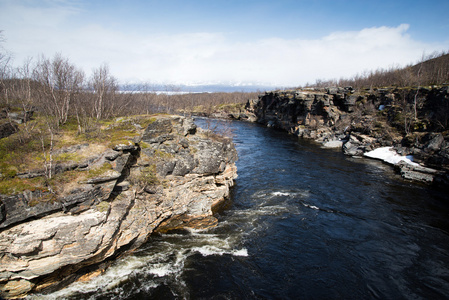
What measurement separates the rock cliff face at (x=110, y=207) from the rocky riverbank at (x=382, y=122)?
29.6 metres

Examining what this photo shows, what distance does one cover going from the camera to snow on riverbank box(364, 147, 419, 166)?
37.3 m

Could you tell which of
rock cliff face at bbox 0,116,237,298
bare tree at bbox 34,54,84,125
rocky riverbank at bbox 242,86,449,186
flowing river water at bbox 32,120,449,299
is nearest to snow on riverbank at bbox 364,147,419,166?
rocky riverbank at bbox 242,86,449,186

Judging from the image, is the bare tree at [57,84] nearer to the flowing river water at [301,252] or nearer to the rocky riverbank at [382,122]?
the flowing river water at [301,252]

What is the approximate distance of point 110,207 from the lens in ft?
47.6

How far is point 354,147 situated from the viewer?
46344mm

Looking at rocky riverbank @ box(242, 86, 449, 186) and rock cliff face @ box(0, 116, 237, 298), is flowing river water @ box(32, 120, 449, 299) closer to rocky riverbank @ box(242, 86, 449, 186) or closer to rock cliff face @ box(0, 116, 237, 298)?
rock cliff face @ box(0, 116, 237, 298)

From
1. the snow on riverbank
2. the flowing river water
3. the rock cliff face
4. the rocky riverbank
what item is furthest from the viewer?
the snow on riverbank

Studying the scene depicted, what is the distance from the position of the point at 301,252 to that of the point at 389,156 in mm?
33561

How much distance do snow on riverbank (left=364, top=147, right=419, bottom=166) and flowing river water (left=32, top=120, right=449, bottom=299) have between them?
9373 millimetres

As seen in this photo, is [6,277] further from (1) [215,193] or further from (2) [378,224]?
(2) [378,224]

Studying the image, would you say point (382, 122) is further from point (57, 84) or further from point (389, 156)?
point (57, 84)

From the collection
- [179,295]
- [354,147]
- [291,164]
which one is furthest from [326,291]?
[354,147]

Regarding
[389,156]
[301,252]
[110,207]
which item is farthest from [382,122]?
[110,207]

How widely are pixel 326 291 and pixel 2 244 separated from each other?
669 inches
